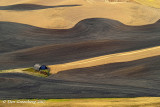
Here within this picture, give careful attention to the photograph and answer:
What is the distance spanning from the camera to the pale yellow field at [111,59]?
42.7m

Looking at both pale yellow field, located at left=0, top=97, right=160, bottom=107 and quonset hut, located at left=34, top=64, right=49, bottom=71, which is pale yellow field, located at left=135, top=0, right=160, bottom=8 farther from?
pale yellow field, located at left=0, top=97, right=160, bottom=107

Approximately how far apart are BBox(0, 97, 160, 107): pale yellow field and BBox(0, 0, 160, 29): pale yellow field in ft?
102

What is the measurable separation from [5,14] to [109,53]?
32995 mm

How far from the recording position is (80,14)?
6862 cm

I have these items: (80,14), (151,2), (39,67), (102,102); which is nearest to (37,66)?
(39,67)

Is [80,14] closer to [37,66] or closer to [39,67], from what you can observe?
[37,66]

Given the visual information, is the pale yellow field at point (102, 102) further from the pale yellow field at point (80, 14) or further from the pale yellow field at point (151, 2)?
the pale yellow field at point (151, 2)

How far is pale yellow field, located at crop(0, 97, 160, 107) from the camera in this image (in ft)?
101

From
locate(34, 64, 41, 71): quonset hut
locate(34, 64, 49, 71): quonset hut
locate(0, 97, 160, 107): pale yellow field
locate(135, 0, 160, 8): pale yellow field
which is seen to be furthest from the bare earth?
locate(34, 64, 41, 71): quonset hut

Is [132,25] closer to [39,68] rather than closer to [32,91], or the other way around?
[39,68]

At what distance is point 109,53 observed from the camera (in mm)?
48000

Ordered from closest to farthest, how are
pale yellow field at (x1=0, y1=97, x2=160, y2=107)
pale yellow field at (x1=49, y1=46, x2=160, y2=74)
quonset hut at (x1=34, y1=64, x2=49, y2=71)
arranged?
pale yellow field at (x1=0, y1=97, x2=160, y2=107) < quonset hut at (x1=34, y1=64, x2=49, y2=71) < pale yellow field at (x1=49, y1=46, x2=160, y2=74)

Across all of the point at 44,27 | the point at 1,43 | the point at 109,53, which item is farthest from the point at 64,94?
the point at 44,27

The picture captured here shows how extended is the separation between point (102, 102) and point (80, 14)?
40.3 meters
